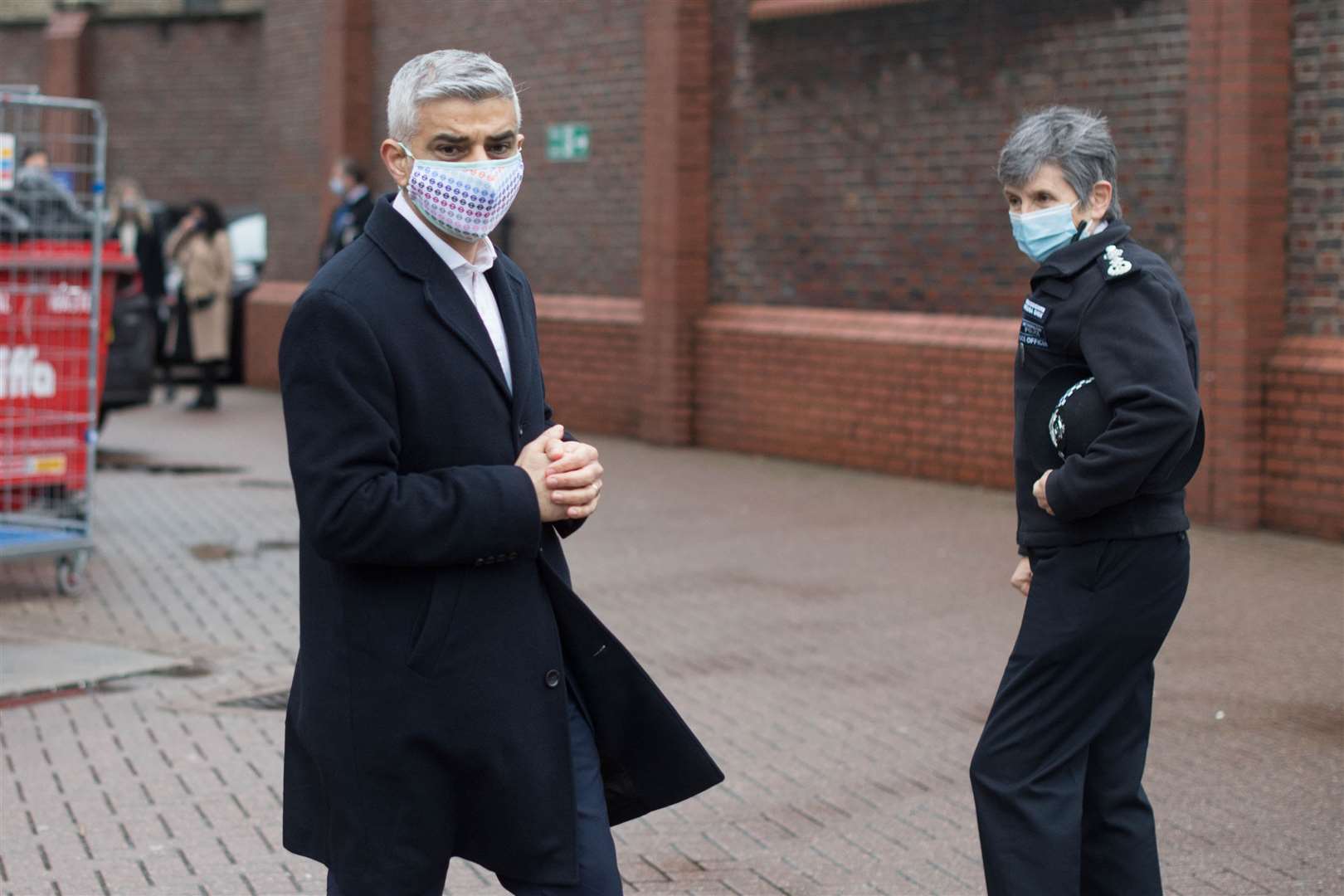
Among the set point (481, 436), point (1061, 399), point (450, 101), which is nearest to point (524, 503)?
point (481, 436)

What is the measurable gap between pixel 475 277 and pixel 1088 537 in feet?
4.48

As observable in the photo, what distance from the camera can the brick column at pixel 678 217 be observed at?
1501 centimetres

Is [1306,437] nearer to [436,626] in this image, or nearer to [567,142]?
[567,142]

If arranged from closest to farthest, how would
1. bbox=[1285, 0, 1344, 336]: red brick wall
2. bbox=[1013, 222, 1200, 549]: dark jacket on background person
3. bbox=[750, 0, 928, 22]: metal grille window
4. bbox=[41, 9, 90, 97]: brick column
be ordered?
bbox=[1013, 222, 1200, 549]: dark jacket on background person < bbox=[1285, 0, 1344, 336]: red brick wall < bbox=[750, 0, 928, 22]: metal grille window < bbox=[41, 9, 90, 97]: brick column

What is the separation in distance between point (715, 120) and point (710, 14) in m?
0.83

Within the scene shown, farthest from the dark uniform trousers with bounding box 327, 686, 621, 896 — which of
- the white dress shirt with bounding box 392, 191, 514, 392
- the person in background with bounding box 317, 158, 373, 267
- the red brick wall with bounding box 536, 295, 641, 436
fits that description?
the red brick wall with bounding box 536, 295, 641, 436

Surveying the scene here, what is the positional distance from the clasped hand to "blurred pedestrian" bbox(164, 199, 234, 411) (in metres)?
15.8

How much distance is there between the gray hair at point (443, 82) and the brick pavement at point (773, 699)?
99.7 inches

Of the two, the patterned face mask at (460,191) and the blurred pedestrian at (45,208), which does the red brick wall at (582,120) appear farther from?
the patterned face mask at (460,191)

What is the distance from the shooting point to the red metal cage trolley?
8922 mm

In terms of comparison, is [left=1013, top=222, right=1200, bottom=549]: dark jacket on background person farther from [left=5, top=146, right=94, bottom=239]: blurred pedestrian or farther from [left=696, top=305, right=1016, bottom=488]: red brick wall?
[left=696, top=305, right=1016, bottom=488]: red brick wall

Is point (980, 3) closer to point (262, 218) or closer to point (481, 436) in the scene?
point (481, 436)

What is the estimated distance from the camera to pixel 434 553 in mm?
2891

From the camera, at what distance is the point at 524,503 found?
116 inches
